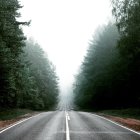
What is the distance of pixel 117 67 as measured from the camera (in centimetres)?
4988

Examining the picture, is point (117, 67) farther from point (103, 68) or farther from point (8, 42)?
point (8, 42)

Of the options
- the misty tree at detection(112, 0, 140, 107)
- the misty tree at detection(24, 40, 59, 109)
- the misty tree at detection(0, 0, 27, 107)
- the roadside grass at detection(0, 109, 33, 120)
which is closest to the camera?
the misty tree at detection(112, 0, 140, 107)

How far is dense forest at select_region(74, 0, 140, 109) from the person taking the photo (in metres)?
31.4

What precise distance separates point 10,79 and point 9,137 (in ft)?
69.5

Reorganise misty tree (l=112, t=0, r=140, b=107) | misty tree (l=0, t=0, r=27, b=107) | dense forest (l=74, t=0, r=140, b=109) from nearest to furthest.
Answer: misty tree (l=112, t=0, r=140, b=107) → dense forest (l=74, t=0, r=140, b=109) → misty tree (l=0, t=0, r=27, b=107)

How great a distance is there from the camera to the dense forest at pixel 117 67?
3138cm

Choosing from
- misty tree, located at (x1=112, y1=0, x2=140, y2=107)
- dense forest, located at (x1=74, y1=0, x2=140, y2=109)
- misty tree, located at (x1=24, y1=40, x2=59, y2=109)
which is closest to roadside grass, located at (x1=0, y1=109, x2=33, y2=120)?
dense forest, located at (x1=74, y1=0, x2=140, y2=109)

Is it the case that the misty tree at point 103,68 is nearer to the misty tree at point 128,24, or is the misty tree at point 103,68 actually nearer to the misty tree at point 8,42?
the misty tree at point 128,24

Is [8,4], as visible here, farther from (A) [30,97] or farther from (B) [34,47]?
(B) [34,47]

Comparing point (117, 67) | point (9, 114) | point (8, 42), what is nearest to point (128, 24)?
point (8, 42)

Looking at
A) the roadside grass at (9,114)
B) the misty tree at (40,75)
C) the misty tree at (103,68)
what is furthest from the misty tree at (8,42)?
the misty tree at (40,75)

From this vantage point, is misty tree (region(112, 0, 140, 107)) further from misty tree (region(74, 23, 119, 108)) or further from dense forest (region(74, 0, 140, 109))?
misty tree (region(74, 23, 119, 108))

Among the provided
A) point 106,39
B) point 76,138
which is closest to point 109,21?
point 106,39

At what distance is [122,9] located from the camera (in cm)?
3161
